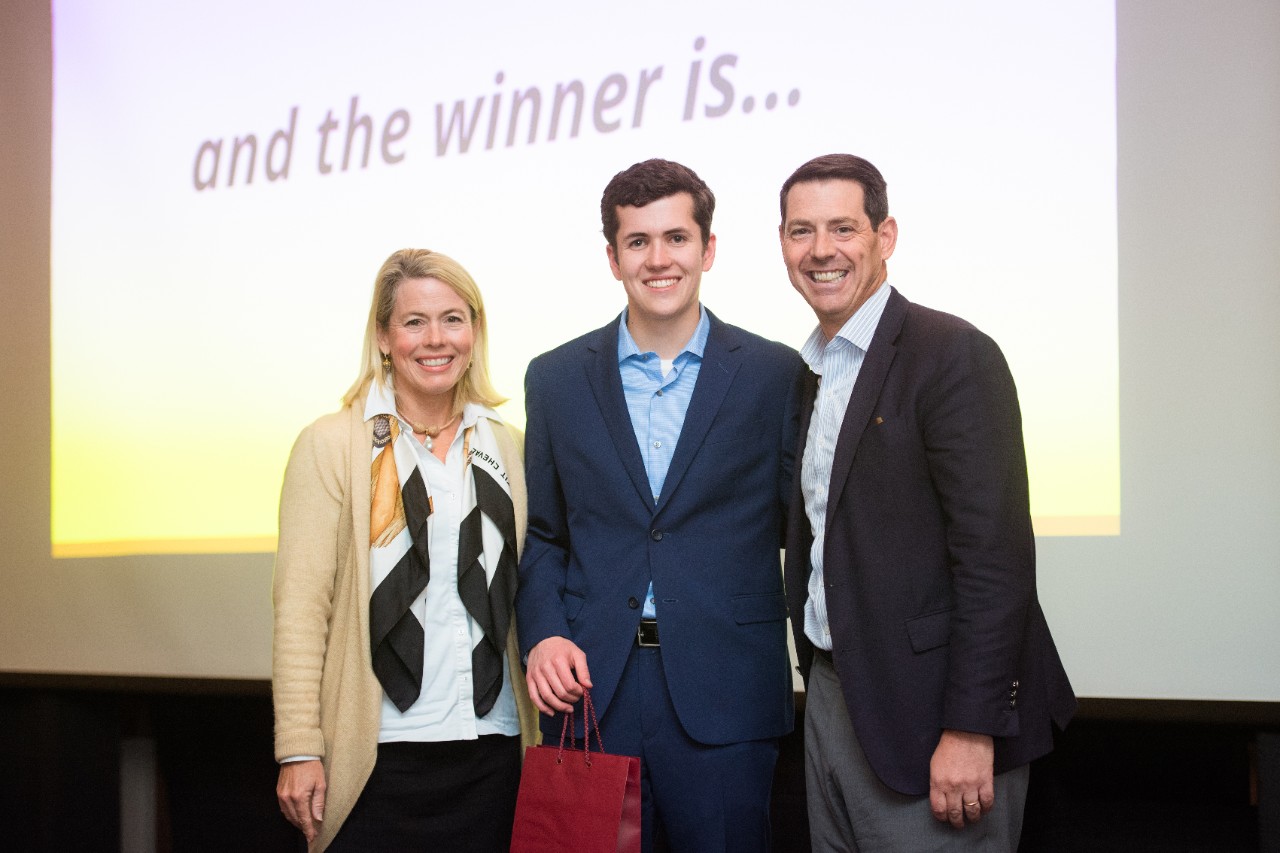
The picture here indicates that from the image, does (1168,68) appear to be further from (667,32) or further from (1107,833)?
(1107,833)

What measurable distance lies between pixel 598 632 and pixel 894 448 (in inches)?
21.7

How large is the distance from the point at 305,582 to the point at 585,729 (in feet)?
1.70

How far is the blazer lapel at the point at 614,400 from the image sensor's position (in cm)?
175

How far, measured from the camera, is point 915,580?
1515 mm

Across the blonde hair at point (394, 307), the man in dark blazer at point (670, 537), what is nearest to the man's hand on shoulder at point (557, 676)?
the man in dark blazer at point (670, 537)

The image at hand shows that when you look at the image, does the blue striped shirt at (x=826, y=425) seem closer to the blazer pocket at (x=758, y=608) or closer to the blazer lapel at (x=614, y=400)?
the blazer pocket at (x=758, y=608)

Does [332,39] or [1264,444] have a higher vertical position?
[332,39]

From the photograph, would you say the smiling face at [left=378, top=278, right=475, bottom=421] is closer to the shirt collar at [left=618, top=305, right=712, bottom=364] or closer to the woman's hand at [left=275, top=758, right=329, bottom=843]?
the shirt collar at [left=618, top=305, right=712, bottom=364]

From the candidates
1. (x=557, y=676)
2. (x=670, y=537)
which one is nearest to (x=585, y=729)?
(x=557, y=676)

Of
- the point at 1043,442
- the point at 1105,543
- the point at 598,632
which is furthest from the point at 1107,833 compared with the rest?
the point at 598,632

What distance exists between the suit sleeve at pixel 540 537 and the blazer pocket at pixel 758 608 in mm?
280

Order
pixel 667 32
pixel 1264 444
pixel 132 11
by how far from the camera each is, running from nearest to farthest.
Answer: pixel 1264 444 < pixel 667 32 < pixel 132 11

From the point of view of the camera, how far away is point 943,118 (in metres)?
2.49

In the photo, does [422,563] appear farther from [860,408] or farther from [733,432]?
[860,408]
